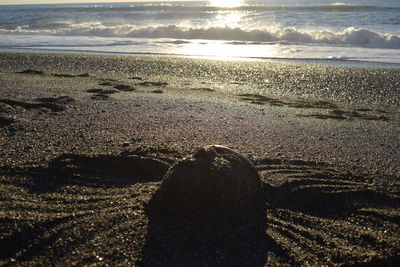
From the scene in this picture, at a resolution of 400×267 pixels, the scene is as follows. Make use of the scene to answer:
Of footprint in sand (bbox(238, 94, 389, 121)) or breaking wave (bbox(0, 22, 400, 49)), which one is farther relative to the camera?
breaking wave (bbox(0, 22, 400, 49))

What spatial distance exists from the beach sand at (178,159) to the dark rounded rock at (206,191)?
8 cm

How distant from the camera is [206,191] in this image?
2.26 metres

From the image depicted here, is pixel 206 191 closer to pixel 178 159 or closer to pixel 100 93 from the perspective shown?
Answer: pixel 178 159

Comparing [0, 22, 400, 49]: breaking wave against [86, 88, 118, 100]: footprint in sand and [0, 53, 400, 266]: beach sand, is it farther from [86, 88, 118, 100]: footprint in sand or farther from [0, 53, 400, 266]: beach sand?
[86, 88, 118, 100]: footprint in sand

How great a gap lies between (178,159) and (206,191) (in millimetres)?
935

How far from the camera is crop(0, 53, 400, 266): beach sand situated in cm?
201

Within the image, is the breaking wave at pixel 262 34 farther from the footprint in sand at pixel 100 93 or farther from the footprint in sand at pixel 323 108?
the footprint in sand at pixel 100 93

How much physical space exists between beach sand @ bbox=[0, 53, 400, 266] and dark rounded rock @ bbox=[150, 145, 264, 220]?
0.25 ft

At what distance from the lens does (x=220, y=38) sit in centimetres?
1463

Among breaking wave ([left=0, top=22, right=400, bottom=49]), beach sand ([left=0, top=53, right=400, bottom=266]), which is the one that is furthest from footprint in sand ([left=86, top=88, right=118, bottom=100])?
breaking wave ([left=0, top=22, right=400, bottom=49])

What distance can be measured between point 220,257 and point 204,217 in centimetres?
30

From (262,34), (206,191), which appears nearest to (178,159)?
(206,191)

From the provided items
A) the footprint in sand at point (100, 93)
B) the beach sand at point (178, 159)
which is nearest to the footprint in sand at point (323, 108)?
the beach sand at point (178, 159)

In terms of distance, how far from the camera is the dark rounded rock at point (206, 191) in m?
2.25
